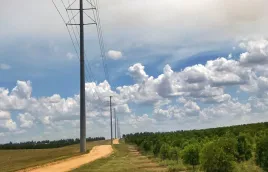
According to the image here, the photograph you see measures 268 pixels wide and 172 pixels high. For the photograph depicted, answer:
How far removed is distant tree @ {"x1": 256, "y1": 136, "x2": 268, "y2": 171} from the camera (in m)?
21.1

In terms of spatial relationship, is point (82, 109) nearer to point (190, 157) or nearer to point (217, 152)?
point (190, 157)

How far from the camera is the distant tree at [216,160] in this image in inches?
897

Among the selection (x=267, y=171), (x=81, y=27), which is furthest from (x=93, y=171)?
(x=81, y=27)

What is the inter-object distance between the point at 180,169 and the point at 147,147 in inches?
1528

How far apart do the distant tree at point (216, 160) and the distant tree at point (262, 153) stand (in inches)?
59.8

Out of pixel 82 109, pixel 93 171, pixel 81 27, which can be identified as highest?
pixel 81 27

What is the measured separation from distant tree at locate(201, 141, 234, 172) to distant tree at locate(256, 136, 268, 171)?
152cm

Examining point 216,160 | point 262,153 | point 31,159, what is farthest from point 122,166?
point 31,159

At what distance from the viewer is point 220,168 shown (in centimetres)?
2283

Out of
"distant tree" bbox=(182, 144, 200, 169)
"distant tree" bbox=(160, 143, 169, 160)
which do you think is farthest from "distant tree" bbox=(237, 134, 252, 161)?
"distant tree" bbox=(160, 143, 169, 160)

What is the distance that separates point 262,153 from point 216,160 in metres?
2.55

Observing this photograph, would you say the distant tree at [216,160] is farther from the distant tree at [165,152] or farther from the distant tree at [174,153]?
the distant tree at [165,152]

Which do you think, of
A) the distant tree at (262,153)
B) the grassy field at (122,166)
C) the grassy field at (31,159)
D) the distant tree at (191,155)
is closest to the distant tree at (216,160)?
the distant tree at (262,153)

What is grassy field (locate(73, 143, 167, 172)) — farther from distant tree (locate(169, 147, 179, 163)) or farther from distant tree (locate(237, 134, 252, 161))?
distant tree (locate(237, 134, 252, 161))
